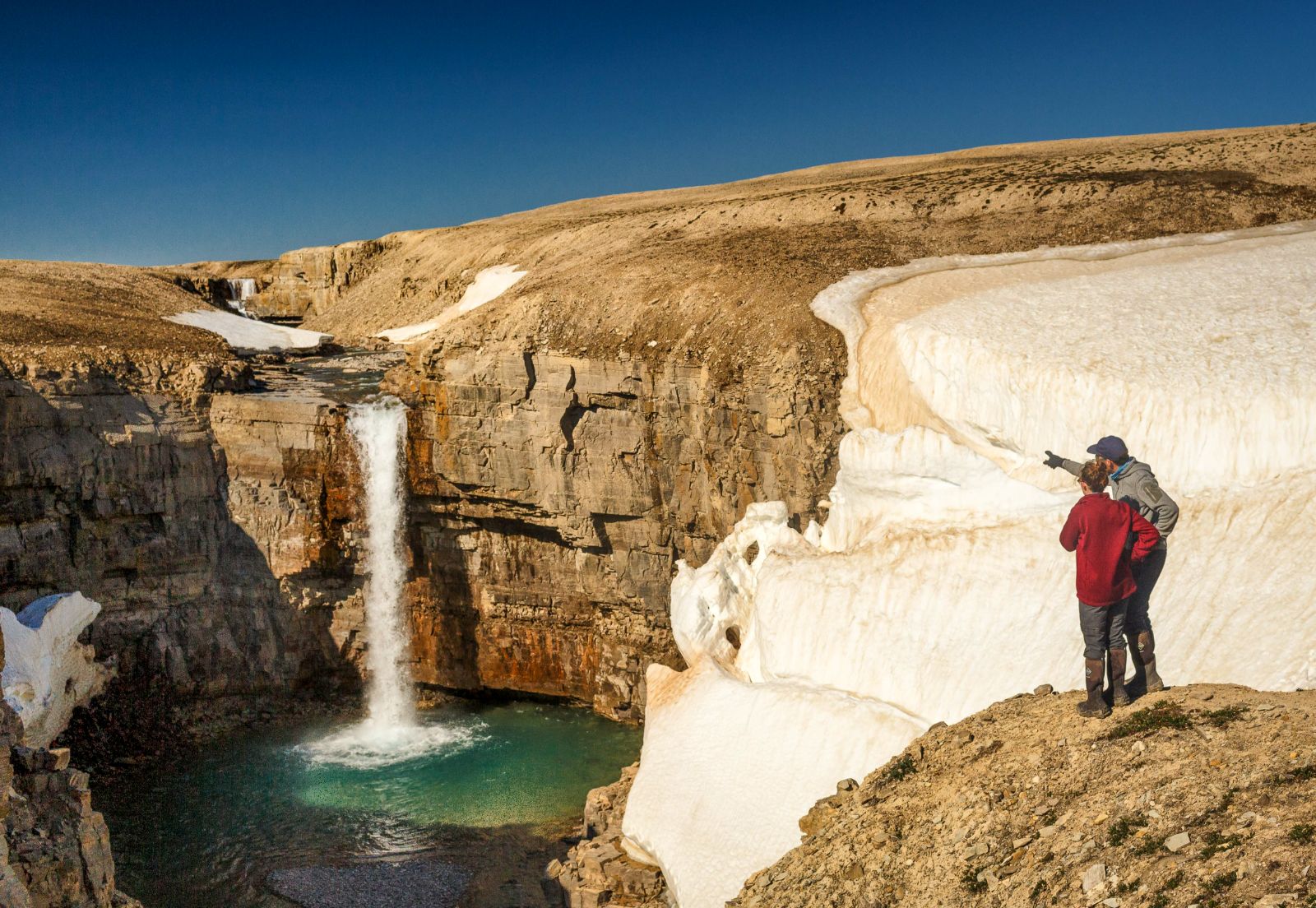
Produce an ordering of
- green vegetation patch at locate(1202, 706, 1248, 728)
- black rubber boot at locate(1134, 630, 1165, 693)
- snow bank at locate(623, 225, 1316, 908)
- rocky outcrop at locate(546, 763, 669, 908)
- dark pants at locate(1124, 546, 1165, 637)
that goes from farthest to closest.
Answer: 1. rocky outcrop at locate(546, 763, 669, 908)
2. snow bank at locate(623, 225, 1316, 908)
3. dark pants at locate(1124, 546, 1165, 637)
4. black rubber boot at locate(1134, 630, 1165, 693)
5. green vegetation patch at locate(1202, 706, 1248, 728)

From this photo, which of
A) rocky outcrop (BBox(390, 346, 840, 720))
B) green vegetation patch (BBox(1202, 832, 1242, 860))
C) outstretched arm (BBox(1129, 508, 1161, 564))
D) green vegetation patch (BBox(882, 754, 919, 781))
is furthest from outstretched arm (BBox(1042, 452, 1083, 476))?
rocky outcrop (BBox(390, 346, 840, 720))

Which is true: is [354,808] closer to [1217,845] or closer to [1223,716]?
[1223,716]

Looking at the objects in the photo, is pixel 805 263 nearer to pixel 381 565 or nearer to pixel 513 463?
pixel 513 463

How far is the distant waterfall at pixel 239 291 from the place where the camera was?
46562mm

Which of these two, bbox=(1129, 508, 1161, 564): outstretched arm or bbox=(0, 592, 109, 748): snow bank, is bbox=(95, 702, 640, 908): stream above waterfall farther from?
bbox=(1129, 508, 1161, 564): outstretched arm

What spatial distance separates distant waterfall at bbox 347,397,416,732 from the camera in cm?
2398

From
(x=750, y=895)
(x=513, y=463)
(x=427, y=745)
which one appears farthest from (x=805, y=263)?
(x=750, y=895)

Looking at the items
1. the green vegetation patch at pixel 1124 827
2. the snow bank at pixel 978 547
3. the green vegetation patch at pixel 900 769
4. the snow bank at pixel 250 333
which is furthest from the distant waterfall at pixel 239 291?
the green vegetation patch at pixel 1124 827

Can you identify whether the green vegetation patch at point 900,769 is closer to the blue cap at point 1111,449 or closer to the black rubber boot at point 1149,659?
the black rubber boot at point 1149,659

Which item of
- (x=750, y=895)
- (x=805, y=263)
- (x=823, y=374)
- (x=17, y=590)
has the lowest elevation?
(x=750, y=895)

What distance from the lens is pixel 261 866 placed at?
1777 cm

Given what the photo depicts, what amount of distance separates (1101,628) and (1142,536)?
99 cm

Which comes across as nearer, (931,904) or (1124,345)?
(931,904)

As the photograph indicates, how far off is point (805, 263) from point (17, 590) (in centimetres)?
1788
